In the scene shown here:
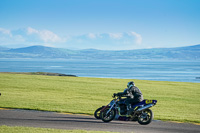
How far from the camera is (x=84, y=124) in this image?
1252cm

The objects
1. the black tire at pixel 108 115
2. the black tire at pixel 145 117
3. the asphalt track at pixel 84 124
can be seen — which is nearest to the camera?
the asphalt track at pixel 84 124

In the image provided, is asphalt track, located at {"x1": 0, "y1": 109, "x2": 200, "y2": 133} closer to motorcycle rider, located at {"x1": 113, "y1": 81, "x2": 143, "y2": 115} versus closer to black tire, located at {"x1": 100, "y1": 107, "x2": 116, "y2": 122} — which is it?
black tire, located at {"x1": 100, "y1": 107, "x2": 116, "y2": 122}

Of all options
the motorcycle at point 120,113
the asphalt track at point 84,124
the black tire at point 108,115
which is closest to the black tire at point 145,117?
the motorcycle at point 120,113

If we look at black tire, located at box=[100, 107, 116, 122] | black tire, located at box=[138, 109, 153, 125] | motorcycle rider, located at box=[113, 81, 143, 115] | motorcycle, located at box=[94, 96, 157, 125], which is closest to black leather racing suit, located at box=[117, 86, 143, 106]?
motorcycle rider, located at box=[113, 81, 143, 115]

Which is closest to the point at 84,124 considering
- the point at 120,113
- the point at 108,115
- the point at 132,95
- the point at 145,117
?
the point at 108,115

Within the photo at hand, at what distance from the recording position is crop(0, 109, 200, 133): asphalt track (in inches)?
459

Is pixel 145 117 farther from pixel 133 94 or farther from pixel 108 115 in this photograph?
pixel 108 115

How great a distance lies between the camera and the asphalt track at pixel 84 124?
11.7 metres

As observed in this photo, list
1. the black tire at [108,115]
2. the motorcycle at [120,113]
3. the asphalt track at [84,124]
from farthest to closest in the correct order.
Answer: the black tire at [108,115]
the motorcycle at [120,113]
the asphalt track at [84,124]

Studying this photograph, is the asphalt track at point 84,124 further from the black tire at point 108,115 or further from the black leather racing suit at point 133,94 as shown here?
the black leather racing suit at point 133,94

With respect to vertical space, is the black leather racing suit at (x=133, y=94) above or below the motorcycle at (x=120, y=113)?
above

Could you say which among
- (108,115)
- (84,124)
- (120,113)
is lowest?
(84,124)

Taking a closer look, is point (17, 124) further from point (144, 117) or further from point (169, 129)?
point (169, 129)

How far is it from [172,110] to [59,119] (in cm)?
748
